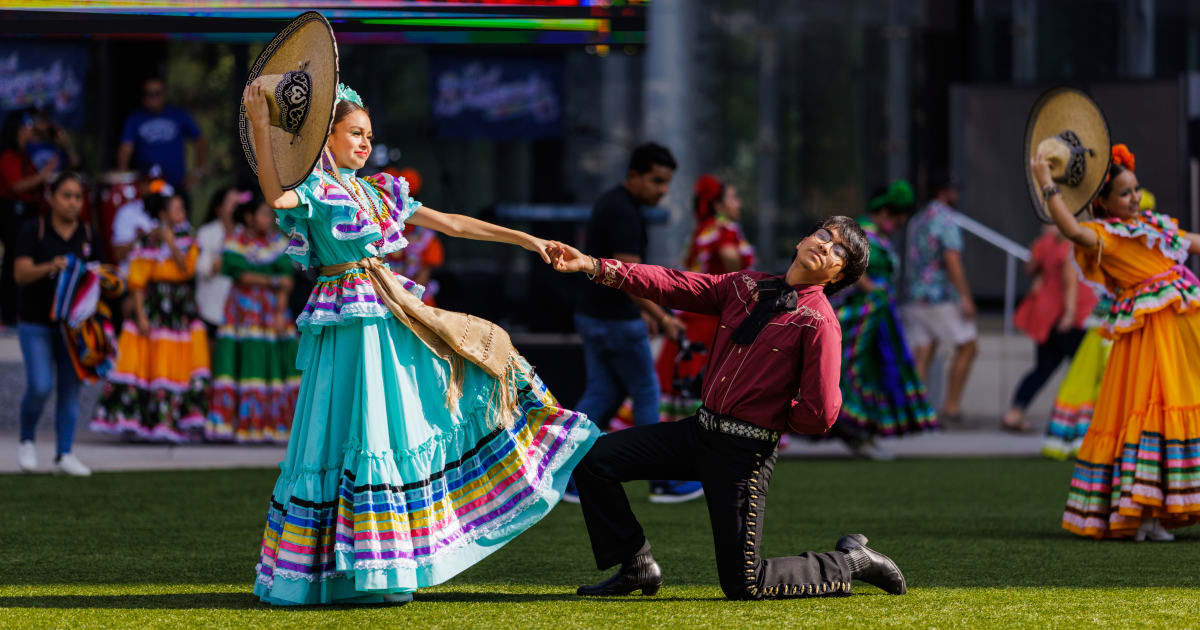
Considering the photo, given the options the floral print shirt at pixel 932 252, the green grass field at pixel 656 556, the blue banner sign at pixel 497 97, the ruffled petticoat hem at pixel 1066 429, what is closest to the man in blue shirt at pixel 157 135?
the blue banner sign at pixel 497 97

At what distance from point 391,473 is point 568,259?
0.93 m

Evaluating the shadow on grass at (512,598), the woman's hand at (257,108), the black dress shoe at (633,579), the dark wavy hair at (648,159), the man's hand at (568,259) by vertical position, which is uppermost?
the woman's hand at (257,108)

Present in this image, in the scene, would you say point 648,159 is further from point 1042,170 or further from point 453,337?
point 453,337

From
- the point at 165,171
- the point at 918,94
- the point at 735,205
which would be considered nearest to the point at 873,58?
the point at 918,94

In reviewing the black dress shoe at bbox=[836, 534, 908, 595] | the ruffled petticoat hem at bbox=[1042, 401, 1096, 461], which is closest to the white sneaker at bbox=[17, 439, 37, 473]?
the black dress shoe at bbox=[836, 534, 908, 595]

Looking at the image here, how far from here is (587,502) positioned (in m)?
5.55

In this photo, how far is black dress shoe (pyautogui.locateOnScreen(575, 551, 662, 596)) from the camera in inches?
219

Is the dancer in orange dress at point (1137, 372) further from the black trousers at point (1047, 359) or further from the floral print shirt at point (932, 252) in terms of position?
the floral print shirt at point (932, 252)

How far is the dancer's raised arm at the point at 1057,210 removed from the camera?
6.89 m

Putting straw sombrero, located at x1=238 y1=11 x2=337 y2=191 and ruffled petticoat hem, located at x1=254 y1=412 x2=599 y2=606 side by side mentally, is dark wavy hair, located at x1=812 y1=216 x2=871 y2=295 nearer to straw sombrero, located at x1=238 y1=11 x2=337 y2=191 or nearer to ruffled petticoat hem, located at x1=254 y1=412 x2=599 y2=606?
ruffled petticoat hem, located at x1=254 y1=412 x2=599 y2=606

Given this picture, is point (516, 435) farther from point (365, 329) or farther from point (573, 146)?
point (573, 146)

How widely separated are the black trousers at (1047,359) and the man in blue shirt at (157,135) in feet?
22.8

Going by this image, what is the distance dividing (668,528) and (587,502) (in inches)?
77.4

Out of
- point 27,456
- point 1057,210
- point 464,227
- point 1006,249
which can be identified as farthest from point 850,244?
point 1006,249
